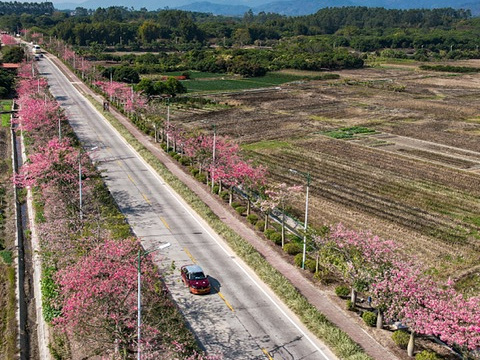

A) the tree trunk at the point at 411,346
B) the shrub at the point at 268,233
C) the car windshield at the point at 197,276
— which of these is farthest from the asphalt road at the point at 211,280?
the tree trunk at the point at 411,346

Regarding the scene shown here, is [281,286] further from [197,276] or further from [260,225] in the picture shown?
[260,225]

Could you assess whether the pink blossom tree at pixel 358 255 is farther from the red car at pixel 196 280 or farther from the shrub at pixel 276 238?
the red car at pixel 196 280

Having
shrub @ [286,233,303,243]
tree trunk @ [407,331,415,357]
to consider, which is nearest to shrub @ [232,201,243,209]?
shrub @ [286,233,303,243]

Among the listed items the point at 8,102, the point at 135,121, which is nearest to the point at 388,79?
the point at 135,121

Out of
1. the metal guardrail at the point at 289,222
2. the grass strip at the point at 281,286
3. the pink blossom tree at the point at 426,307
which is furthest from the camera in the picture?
the metal guardrail at the point at 289,222

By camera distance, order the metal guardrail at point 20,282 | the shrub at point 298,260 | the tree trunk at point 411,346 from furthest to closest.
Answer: the shrub at point 298,260
the metal guardrail at point 20,282
the tree trunk at point 411,346

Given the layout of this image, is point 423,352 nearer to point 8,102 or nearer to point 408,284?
point 408,284
